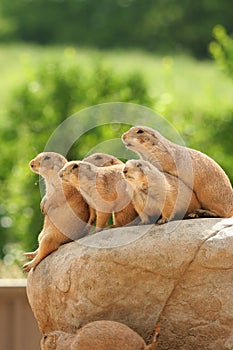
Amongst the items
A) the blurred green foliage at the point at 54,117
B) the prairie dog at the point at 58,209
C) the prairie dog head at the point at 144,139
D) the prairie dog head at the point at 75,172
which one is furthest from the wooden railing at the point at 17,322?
the blurred green foliage at the point at 54,117

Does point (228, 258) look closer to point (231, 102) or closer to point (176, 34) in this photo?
point (231, 102)

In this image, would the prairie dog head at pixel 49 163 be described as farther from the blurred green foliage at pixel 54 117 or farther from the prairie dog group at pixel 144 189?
the blurred green foliage at pixel 54 117

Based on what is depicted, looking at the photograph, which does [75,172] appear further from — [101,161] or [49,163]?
[101,161]

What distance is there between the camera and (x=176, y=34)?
29.8 meters

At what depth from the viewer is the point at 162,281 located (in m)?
5.90

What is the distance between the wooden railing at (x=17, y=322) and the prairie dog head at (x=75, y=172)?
2.55 meters

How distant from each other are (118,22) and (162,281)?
2516 cm

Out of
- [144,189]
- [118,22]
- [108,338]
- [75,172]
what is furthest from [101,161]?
[118,22]

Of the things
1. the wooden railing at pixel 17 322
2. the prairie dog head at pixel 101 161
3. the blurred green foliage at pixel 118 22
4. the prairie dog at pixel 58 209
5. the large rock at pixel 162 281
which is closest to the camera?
the large rock at pixel 162 281

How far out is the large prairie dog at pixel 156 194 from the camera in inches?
227

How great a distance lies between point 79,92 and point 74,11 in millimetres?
19030

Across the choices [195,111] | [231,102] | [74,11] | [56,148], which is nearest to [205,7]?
[74,11]

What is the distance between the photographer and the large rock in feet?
19.2

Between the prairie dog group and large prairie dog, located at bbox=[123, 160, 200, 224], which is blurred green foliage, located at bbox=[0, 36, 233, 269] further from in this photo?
large prairie dog, located at bbox=[123, 160, 200, 224]
